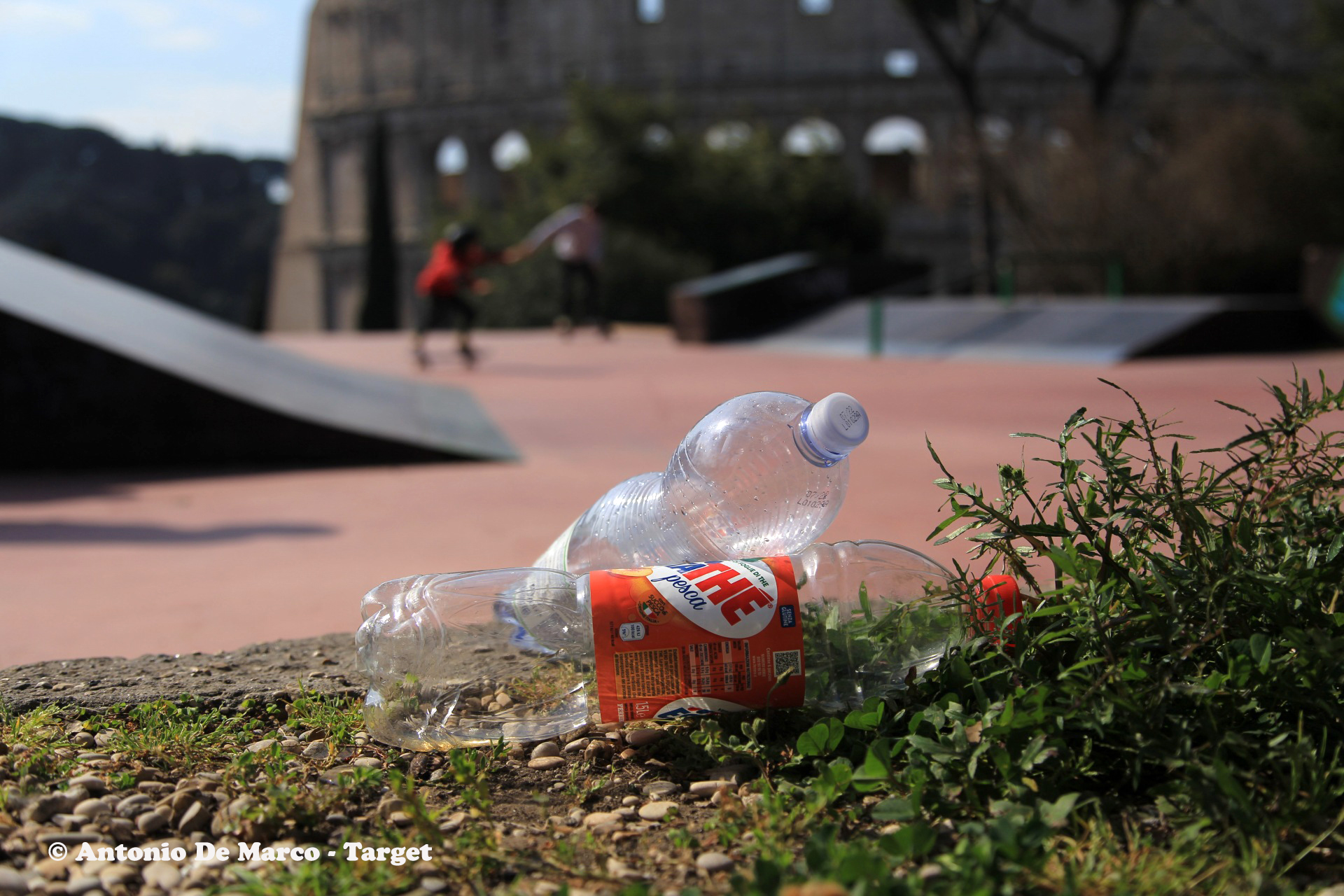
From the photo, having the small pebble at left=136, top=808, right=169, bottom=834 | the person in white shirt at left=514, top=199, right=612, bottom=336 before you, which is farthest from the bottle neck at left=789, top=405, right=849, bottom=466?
the person in white shirt at left=514, top=199, right=612, bottom=336

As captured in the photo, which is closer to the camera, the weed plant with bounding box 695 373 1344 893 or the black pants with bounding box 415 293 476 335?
the weed plant with bounding box 695 373 1344 893

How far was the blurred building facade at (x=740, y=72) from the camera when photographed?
47531 mm

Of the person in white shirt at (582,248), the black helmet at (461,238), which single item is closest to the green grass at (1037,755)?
the black helmet at (461,238)

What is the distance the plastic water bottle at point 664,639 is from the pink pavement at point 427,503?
0.69 m

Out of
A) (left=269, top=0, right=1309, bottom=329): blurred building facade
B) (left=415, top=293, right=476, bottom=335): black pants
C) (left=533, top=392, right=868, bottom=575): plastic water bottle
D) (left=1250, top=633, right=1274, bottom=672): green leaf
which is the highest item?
(left=269, top=0, right=1309, bottom=329): blurred building facade

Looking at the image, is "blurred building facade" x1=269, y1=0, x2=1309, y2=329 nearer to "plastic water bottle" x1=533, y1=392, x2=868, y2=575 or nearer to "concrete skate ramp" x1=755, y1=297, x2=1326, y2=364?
"concrete skate ramp" x1=755, y1=297, x2=1326, y2=364

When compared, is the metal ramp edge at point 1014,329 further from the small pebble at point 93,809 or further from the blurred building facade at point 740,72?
the blurred building facade at point 740,72

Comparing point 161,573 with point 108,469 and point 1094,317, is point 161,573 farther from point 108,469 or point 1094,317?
point 1094,317

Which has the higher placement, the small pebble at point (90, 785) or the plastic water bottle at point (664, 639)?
the plastic water bottle at point (664, 639)

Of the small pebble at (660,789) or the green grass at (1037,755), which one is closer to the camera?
the green grass at (1037,755)

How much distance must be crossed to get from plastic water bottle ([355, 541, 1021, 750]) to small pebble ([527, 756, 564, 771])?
11 cm

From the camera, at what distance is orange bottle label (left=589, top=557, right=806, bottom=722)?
85.6 inches

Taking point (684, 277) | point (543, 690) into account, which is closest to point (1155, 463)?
point (543, 690)

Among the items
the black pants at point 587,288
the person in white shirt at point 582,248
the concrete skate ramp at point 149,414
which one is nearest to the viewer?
the concrete skate ramp at point 149,414
